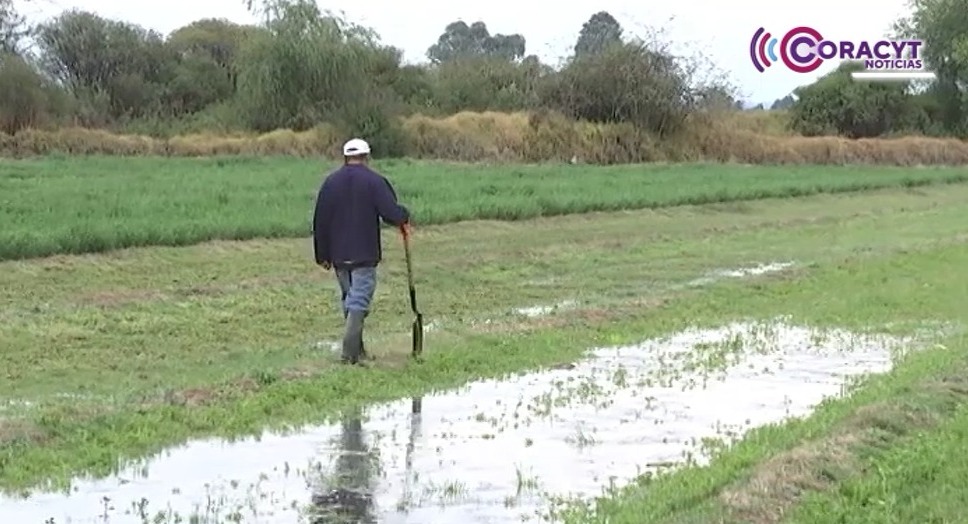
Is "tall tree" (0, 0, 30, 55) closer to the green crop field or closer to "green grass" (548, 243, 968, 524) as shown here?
the green crop field

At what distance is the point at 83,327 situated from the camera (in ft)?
45.4

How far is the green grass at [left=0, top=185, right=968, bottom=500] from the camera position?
923 centimetres

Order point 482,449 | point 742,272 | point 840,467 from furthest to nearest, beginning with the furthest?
point 742,272 → point 482,449 → point 840,467

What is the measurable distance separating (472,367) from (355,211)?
1.61 metres

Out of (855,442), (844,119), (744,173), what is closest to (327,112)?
(744,173)

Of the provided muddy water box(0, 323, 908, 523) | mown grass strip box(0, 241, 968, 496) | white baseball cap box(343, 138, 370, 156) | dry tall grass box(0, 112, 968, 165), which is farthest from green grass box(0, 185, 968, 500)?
dry tall grass box(0, 112, 968, 165)

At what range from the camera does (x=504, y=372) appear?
39.3ft

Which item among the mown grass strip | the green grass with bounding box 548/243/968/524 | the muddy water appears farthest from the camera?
the mown grass strip

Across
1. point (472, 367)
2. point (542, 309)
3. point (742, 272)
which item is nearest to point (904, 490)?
point (472, 367)

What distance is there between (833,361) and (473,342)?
3.22 meters

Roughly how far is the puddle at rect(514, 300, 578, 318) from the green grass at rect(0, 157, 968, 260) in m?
5.70

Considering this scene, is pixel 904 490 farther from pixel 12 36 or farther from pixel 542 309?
pixel 12 36

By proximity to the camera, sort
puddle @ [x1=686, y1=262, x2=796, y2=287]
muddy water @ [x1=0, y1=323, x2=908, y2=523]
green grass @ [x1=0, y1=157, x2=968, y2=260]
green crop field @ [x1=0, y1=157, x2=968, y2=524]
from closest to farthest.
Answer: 1. muddy water @ [x1=0, y1=323, x2=908, y2=523]
2. green crop field @ [x1=0, y1=157, x2=968, y2=524]
3. puddle @ [x1=686, y1=262, x2=796, y2=287]
4. green grass @ [x1=0, y1=157, x2=968, y2=260]

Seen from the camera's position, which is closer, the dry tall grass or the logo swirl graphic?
the dry tall grass
